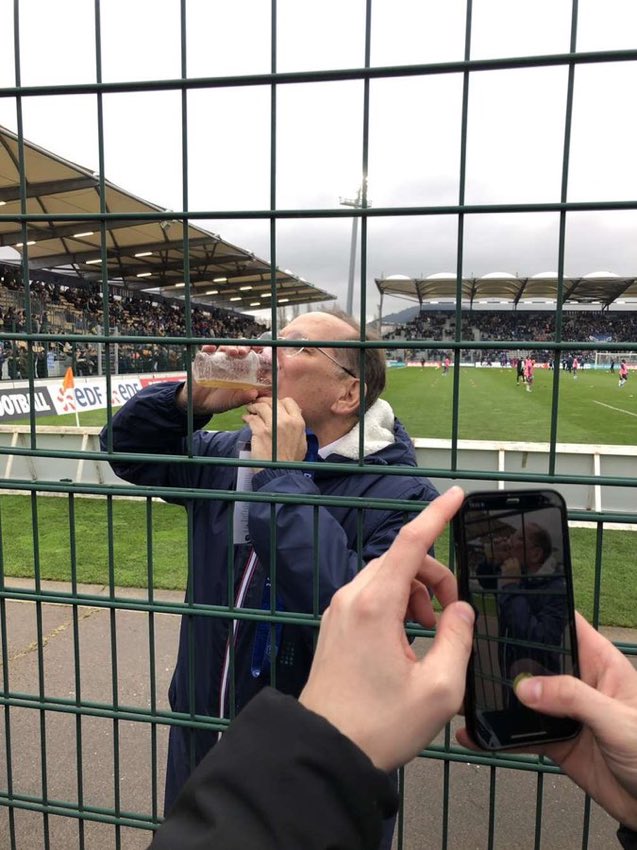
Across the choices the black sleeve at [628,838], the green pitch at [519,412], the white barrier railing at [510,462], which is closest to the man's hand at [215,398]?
the black sleeve at [628,838]

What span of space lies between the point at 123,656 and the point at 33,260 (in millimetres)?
21449

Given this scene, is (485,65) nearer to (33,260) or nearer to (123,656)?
(123,656)

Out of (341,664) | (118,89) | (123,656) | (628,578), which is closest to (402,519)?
(341,664)

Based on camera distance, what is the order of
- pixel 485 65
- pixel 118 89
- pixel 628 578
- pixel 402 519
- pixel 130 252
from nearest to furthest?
pixel 485 65 → pixel 118 89 → pixel 402 519 → pixel 628 578 → pixel 130 252

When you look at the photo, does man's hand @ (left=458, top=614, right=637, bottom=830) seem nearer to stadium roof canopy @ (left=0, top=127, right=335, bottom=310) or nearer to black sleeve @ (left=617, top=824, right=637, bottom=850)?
black sleeve @ (left=617, top=824, right=637, bottom=850)

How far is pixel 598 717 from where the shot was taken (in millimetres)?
799

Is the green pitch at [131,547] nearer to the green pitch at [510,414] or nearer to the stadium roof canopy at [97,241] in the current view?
the green pitch at [510,414]

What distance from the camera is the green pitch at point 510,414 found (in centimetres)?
1528

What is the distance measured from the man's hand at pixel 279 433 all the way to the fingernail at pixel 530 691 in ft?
2.47

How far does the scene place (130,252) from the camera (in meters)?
20.7

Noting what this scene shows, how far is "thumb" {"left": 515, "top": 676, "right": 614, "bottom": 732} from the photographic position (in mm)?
799

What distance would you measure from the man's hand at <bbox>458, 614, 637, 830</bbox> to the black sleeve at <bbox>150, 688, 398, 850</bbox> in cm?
26

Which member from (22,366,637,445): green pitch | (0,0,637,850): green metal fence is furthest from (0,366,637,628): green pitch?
(22,366,637,445): green pitch

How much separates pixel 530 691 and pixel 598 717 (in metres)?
0.09
